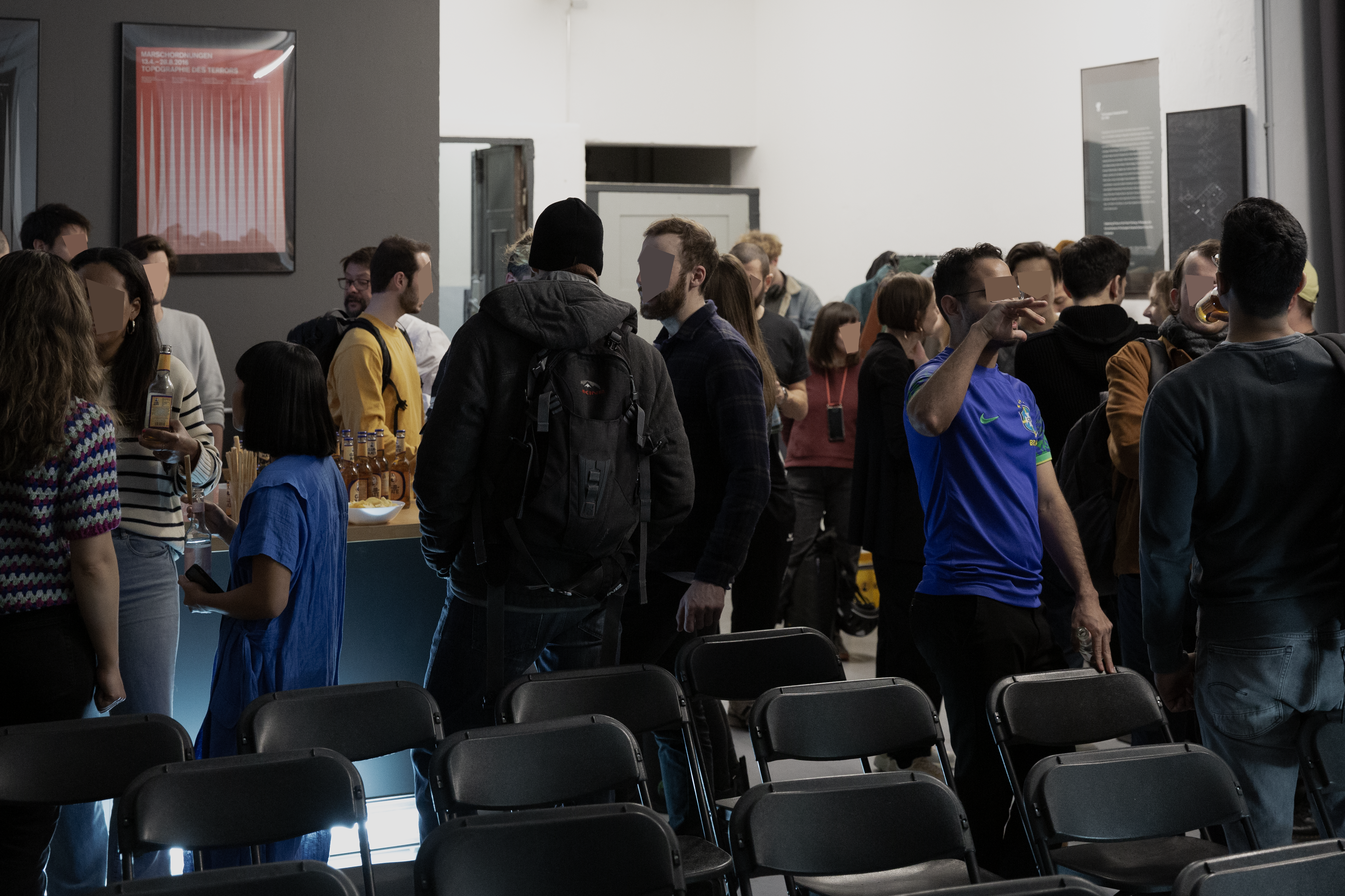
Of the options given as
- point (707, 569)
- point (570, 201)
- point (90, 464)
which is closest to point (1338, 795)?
point (707, 569)

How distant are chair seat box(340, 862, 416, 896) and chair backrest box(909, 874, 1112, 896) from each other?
3.57 ft

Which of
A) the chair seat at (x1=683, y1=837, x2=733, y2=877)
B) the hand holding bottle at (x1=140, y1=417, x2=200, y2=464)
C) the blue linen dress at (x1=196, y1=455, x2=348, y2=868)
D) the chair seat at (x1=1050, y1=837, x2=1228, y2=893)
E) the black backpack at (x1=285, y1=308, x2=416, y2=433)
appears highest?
the black backpack at (x1=285, y1=308, x2=416, y2=433)

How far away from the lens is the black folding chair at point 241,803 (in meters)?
1.90

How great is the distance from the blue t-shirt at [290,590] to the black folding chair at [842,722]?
88cm

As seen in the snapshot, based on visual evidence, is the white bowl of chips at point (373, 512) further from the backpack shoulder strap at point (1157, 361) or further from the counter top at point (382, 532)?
the backpack shoulder strap at point (1157, 361)

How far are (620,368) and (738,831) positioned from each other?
87 centimetres

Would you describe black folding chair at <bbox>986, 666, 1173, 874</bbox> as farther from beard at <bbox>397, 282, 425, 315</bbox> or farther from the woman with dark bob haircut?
beard at <bbox>397, 282, 425, 315</bbox>

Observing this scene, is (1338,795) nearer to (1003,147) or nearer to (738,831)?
(738,831)

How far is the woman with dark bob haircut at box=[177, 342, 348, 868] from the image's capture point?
7.72 feet

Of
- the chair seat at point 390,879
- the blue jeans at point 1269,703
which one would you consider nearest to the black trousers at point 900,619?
the blue jeans at point 1269,703

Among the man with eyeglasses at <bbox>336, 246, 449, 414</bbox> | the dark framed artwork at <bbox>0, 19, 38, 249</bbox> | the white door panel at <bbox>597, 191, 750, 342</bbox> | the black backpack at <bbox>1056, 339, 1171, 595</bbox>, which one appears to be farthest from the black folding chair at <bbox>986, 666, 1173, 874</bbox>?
the white door panel at <bbox>597, 191, 750, 342</bbox>

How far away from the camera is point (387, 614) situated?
3381mm

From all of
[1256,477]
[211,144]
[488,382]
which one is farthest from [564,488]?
[211,144]

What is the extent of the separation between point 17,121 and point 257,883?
4.46 m
